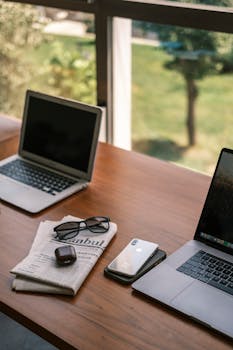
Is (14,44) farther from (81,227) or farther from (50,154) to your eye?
(81,227)

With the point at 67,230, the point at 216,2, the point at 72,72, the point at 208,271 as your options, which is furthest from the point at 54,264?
the point at 72,72

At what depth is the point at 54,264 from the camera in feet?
4.33

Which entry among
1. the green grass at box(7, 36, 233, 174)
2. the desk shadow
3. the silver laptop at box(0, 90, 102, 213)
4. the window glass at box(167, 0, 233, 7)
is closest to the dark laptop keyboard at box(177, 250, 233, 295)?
the silver laptop at box(0, 90, 102, 213)

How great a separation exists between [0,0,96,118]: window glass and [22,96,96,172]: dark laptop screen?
629 millimetres

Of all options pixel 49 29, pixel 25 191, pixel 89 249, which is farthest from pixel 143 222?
pixel 49 29

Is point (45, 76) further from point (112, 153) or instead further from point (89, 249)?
point (89, 249)

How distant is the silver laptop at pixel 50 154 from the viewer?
1.68 m

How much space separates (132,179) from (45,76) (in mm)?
1107

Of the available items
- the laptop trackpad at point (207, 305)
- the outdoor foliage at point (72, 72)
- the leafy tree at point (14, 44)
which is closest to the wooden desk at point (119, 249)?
the laptop trackpad at point (207, 305)

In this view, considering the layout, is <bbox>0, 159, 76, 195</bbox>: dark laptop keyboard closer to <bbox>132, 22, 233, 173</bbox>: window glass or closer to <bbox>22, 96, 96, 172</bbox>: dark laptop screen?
<bbox>22, 96, 96, 172</bbox>: dark laptop screen

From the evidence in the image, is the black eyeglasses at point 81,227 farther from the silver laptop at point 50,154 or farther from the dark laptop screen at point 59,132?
the dark laptop screen at point 59,132

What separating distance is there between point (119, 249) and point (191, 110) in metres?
1.20

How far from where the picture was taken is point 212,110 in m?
2.36

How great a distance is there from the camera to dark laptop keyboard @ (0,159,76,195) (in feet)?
5.59
